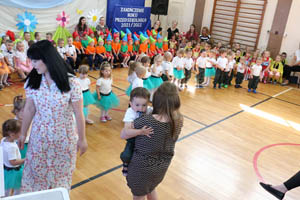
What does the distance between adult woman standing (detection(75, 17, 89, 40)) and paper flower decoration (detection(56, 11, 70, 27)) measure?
331 mm

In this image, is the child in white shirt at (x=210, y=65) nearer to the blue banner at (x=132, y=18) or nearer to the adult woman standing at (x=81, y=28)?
the blue banner at (x=132, y=18)

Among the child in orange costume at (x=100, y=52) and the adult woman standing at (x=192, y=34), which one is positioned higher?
the adult woman standing at (x=192, y=34)

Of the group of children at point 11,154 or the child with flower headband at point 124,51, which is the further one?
the child with flower headband at point 124,51

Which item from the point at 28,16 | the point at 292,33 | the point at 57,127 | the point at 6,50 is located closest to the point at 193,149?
the point at 57,127

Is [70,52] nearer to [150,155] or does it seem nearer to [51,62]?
[51,62]

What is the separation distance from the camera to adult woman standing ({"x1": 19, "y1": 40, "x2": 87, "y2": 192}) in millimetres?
1840

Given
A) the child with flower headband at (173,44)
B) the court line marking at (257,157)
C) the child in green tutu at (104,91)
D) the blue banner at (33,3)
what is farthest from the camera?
the child with flower headband at (173,44)

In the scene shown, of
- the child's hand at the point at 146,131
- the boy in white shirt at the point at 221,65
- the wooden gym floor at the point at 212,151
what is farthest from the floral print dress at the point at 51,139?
the boy in white shirt at the point at 221,65

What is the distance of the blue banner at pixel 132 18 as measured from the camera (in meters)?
8.69

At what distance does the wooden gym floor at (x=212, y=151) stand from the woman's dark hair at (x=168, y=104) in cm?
132

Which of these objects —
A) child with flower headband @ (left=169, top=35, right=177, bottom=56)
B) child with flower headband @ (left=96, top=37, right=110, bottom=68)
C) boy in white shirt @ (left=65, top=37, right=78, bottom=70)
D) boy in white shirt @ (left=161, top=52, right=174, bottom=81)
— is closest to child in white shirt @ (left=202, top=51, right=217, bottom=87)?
boy in white shirt @ (left=161, top=52, right=174, bottom=81)

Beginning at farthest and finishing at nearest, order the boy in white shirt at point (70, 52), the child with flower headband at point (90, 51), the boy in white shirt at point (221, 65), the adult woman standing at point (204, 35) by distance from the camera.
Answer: the adult woman standing at point (204, 35)
the child with flower headband at point (90, 51)
the boy in white shirt at point (70, 52)
the boy in white shirt at point (221, 65)

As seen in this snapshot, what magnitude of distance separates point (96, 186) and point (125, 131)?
1.25 meters

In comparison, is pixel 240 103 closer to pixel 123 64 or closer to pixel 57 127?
pixel 123 64
